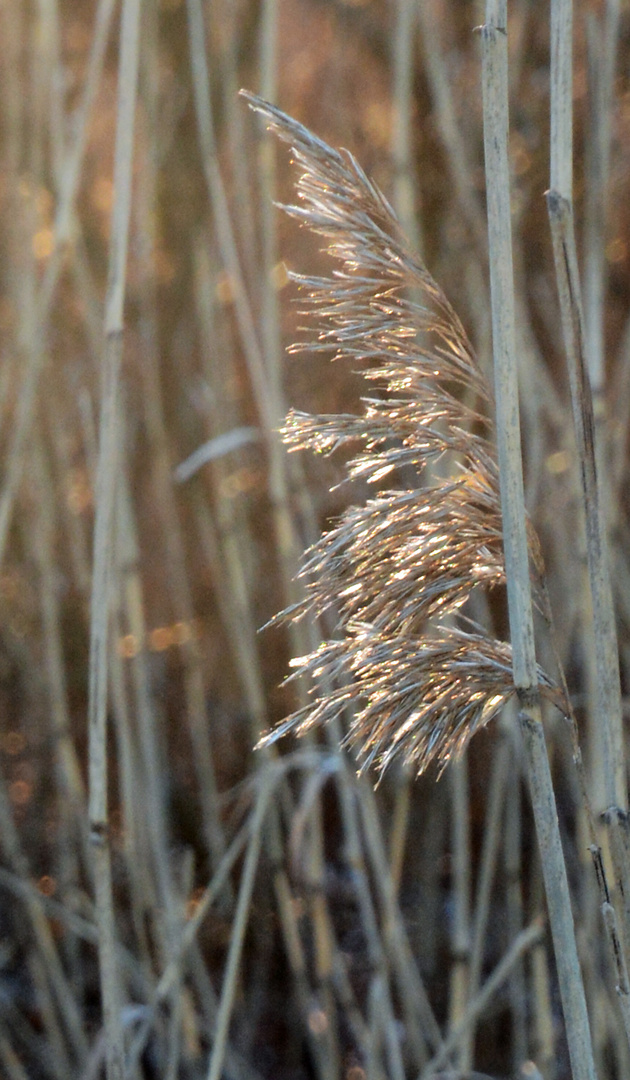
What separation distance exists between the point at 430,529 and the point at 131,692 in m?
1.28

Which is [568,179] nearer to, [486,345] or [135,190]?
[486,345]

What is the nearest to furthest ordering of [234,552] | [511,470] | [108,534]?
[511,470]
[108,534]
[234,552]

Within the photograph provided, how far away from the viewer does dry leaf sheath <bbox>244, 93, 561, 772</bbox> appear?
559 mm

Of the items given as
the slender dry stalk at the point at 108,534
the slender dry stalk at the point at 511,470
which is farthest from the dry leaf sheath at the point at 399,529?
the slender dry stalk at the point at 108,534

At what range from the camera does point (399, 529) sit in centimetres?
59

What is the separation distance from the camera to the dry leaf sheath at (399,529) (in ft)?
1.83

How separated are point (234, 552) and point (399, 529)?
30.8 inches

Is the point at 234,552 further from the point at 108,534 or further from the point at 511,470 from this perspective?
the point at 511,470

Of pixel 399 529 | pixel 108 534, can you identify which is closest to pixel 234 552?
pixel 108 534

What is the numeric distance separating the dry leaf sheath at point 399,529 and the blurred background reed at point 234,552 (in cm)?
27

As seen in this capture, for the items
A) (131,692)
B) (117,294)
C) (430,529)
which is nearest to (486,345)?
(117,294)

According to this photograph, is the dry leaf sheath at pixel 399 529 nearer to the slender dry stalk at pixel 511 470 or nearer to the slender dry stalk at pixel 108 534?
the slender dry stalk at pixel 511 470

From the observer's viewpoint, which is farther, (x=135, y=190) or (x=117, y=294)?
(x=135, y=190)

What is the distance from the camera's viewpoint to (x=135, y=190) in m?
1.89
